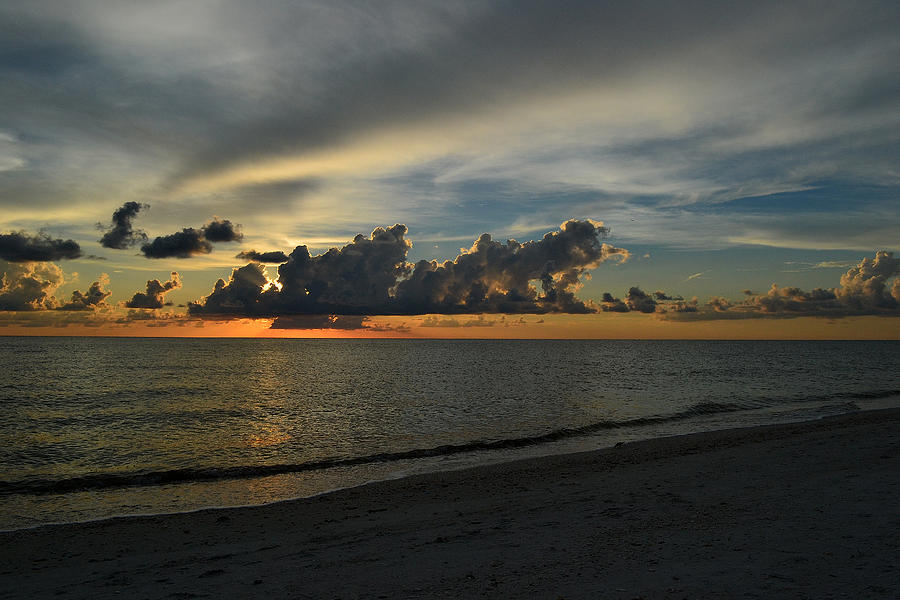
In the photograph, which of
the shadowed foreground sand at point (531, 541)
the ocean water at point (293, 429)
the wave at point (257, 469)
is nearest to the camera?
the shadowed foreground sand at point (531, 541)

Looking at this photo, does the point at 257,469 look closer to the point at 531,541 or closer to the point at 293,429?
the point at 293,429

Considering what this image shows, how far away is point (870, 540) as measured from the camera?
33.0ft

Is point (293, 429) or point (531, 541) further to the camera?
point (293, 429)

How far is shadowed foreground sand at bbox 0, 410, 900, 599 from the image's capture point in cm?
881

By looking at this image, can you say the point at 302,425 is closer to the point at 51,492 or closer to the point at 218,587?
the point at 51,492

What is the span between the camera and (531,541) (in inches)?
441

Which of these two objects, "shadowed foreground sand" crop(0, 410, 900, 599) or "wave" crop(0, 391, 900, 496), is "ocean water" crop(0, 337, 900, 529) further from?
"shadowed foreground sand" crop(0, 410, 900, 599)

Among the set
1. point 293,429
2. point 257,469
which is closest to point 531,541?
point 257,469

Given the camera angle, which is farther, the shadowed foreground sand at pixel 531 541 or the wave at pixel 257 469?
the wave at pixel 257 469

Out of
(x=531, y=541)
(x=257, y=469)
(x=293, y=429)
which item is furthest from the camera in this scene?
(x=293, y=429)

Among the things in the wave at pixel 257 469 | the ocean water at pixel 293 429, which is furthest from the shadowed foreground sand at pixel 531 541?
the wave at pixel 257 469

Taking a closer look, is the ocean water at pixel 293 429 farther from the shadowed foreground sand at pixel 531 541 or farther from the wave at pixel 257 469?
the shadowed foreground sand at pixel 531 541

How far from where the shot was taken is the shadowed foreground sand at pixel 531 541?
881 cm

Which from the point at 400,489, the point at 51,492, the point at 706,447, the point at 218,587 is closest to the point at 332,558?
the point at 218,587
